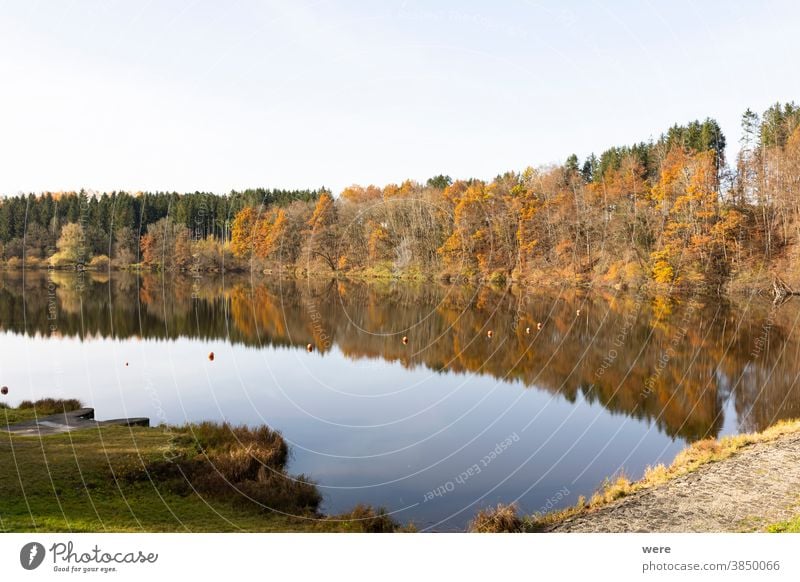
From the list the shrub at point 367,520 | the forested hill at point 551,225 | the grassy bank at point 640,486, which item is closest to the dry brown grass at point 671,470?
the grassy bank at point 640,486

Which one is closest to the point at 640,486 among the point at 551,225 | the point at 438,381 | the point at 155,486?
the point at 155,486

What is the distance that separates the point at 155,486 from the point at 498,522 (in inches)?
235

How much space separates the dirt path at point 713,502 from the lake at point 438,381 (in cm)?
155

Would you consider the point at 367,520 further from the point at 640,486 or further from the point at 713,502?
the point at 713,502

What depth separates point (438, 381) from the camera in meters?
22.8

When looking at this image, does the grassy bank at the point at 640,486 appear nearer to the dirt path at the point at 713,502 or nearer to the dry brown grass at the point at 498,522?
the dry brown grass at the point at 498,522

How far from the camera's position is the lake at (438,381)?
13.5 m

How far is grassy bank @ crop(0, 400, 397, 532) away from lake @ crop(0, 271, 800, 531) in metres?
1.03

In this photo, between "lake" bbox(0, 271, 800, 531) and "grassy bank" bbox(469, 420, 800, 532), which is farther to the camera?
"lake" bbox(0, 271, 800, 531)

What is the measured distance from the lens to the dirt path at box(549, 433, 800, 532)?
9.11 meters

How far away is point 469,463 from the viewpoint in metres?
14.0

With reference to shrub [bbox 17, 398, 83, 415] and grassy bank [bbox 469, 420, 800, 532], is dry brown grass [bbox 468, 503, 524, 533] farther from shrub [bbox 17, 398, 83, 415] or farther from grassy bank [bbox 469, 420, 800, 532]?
shrub [bbox 17, 398, 83, 415]

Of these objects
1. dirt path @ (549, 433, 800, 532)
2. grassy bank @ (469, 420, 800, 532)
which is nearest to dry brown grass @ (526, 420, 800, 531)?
grassy bank @ (469, 420, 800, 532)
